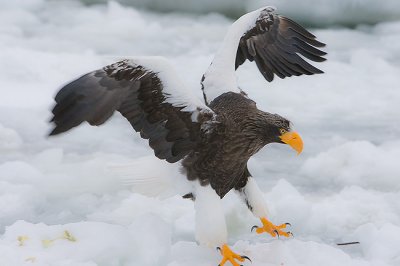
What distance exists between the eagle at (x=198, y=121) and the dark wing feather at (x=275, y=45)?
344 millimetres

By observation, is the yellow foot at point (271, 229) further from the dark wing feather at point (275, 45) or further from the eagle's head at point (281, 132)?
the dark wing feather at point (275, 45)

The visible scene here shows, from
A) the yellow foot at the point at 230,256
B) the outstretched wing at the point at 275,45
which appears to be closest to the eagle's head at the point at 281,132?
the yellow foot at the point at 230,256

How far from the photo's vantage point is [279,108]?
592 centimetres

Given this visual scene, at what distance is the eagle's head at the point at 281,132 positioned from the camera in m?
3.10

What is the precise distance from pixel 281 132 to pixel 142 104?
64 centimetres

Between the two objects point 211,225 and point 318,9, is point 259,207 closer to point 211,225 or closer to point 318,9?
point 211,225

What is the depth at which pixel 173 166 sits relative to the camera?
3.32 metres

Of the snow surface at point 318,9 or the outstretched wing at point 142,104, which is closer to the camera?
the outstretched wing at point 142,104

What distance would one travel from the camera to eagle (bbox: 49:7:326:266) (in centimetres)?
289

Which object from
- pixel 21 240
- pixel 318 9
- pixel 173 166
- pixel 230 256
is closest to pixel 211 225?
pixel 230 256

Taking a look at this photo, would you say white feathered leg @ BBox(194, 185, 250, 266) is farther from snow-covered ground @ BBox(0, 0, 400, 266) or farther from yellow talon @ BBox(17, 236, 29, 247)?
yellow talon @ BBox(17, 236, 29, 247)

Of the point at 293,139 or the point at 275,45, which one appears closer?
the point at 293,139

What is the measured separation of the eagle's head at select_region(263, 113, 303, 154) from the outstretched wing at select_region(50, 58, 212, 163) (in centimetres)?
29

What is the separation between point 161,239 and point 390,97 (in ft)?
12.7
